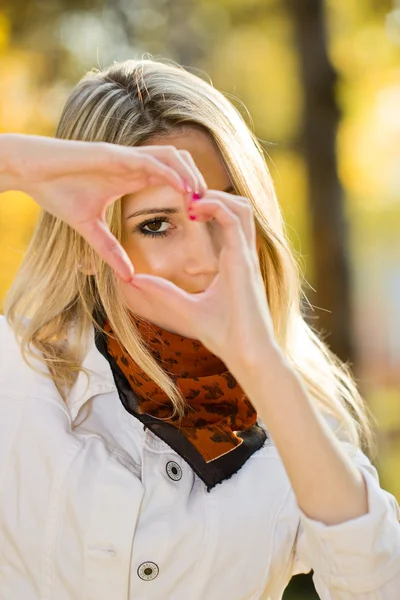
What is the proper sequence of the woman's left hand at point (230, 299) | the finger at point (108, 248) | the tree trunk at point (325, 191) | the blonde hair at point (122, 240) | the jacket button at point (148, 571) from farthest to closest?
1. the tree trunk at point (325, 191)
2. the blonde hair at point (122, 240)
3. the jacket button at point (148, 571)
4. the finger at point (108, 248)
5. the woman's left hand at point (230, 299)

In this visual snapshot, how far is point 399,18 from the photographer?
643 centimetres

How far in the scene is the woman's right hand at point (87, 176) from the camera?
1.66 m

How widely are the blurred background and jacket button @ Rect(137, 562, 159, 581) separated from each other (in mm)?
3308

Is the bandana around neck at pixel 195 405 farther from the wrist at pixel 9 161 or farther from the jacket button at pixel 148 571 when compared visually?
the wrist at pixel 9 161

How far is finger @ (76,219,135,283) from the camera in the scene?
67.1 inches

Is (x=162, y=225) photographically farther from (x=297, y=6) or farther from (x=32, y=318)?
(x=297, y=6)

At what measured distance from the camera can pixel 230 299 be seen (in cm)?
160

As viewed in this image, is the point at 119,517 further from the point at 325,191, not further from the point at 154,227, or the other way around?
the point at 325,191

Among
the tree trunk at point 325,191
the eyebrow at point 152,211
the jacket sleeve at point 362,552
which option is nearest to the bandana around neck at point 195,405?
the eyebrow at point 152,211

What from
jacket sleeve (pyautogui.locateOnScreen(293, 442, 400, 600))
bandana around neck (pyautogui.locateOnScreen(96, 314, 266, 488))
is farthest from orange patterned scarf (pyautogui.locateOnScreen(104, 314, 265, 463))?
jacket sleeve (pyautogui.locateOnScreen(293, 442, 400, 600))

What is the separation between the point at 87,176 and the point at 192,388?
0.94m

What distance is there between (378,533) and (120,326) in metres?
0.99

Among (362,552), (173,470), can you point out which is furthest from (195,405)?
(362,552)

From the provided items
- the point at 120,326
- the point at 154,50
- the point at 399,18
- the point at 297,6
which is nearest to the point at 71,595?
the point at 120,326
